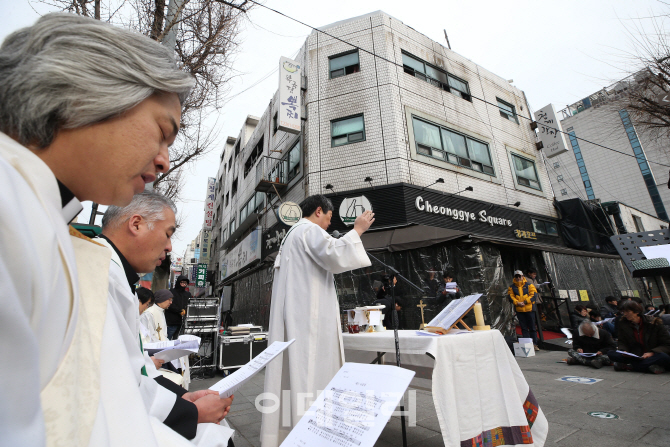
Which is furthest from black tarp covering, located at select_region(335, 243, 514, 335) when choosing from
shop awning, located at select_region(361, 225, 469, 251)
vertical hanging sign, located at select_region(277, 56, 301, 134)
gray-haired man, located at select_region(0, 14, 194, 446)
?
gray-haired man, located at select_region(0, 14, 194, 446)

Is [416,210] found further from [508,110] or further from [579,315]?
[508,110]

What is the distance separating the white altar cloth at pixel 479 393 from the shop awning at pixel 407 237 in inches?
253

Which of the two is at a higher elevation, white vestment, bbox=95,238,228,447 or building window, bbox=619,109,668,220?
building window, bbox=619,109,668,220

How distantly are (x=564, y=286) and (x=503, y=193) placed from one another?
12.5ft

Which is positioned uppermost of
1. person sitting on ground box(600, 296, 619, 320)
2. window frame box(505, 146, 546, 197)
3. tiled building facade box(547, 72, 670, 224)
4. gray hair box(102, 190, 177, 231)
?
tiled building facade box(547, 72, 670, 224)

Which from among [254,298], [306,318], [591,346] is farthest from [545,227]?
[306,318]

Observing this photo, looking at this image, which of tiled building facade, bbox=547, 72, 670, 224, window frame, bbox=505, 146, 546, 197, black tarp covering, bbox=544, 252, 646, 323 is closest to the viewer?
black tarp covering, bbox=544, 252, 646, 323

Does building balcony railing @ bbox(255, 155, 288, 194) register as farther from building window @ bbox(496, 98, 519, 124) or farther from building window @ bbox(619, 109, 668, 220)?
building window @ bbox(619, 109, 668, 220)

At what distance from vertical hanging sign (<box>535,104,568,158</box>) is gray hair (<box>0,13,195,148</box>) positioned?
15855 mm

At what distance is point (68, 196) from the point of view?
0.62m

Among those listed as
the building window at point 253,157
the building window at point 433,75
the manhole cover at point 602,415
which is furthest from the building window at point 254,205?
the manhole cover at point 602,415

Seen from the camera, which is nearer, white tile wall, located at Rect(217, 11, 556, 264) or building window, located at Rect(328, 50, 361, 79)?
white tile wall, located at Rect(217, 11, 556, 264)

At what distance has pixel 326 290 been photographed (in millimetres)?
2594

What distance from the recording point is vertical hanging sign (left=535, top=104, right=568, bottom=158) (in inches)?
520
